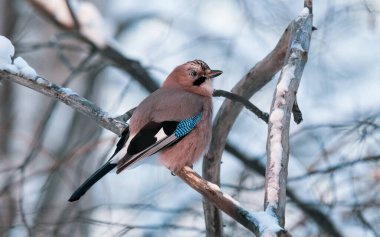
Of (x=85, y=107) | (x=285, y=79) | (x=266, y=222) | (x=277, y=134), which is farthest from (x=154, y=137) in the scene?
(x=266, y=222)

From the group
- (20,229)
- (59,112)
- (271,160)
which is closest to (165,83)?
(20,229)

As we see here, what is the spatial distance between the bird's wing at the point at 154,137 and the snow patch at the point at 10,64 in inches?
29.9

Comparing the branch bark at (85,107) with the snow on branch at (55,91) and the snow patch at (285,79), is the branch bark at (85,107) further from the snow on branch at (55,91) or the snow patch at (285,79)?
the snow patch at (285,79)

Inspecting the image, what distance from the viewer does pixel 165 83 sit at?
6.17m

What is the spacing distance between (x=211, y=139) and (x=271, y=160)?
1.49 meters

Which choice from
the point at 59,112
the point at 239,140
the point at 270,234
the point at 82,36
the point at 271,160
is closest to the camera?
the point at 270,234

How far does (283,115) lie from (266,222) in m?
0.81

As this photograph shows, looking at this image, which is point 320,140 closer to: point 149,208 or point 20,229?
point 149,208

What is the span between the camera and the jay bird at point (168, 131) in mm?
4852

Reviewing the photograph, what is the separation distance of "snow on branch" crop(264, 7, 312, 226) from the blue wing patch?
1.04 meters

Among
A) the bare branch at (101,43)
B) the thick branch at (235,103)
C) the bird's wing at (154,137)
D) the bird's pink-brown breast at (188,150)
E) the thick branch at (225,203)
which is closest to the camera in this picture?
the thick branch at (225,203)

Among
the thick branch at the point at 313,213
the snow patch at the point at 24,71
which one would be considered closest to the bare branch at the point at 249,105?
the thick branch at the point at 313,213

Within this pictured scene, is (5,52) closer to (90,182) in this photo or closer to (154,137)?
(90,182)

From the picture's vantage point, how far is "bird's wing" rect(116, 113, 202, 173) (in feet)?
15.8
